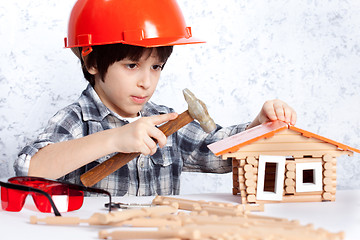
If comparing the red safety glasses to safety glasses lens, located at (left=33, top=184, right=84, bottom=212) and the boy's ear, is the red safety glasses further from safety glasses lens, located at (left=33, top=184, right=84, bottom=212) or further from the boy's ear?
the boy's ear

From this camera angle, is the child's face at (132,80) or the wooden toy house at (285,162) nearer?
the wooden toy house at (285,162)

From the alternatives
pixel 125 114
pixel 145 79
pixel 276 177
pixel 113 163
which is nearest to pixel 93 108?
pixel 125 114

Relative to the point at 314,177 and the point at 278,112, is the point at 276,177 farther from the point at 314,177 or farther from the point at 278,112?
the point at 278,112

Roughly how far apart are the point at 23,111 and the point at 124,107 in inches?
23.7

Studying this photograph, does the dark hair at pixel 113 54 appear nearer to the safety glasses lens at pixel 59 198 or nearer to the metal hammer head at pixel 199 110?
the metal hammer head at pixel 199 110

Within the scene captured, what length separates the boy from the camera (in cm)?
109

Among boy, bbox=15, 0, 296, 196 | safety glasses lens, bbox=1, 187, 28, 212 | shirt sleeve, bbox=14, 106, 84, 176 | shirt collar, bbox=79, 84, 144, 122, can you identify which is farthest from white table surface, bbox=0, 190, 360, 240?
shirt collar, bbox=79, 84, 144, 122

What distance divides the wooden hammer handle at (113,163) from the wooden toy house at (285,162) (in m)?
0.16

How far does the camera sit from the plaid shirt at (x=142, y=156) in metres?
1.35

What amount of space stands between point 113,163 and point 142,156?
326 mm

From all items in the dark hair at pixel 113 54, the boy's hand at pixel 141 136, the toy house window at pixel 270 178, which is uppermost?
the dark hair at pixel 113 54

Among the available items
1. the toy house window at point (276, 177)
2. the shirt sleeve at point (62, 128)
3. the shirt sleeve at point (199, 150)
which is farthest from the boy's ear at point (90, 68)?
the toy house window at point (276, 177)

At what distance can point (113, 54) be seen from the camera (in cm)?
129

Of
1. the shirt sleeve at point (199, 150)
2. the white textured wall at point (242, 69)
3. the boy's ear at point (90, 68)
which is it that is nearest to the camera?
the boy's ear at point (90, 68)
